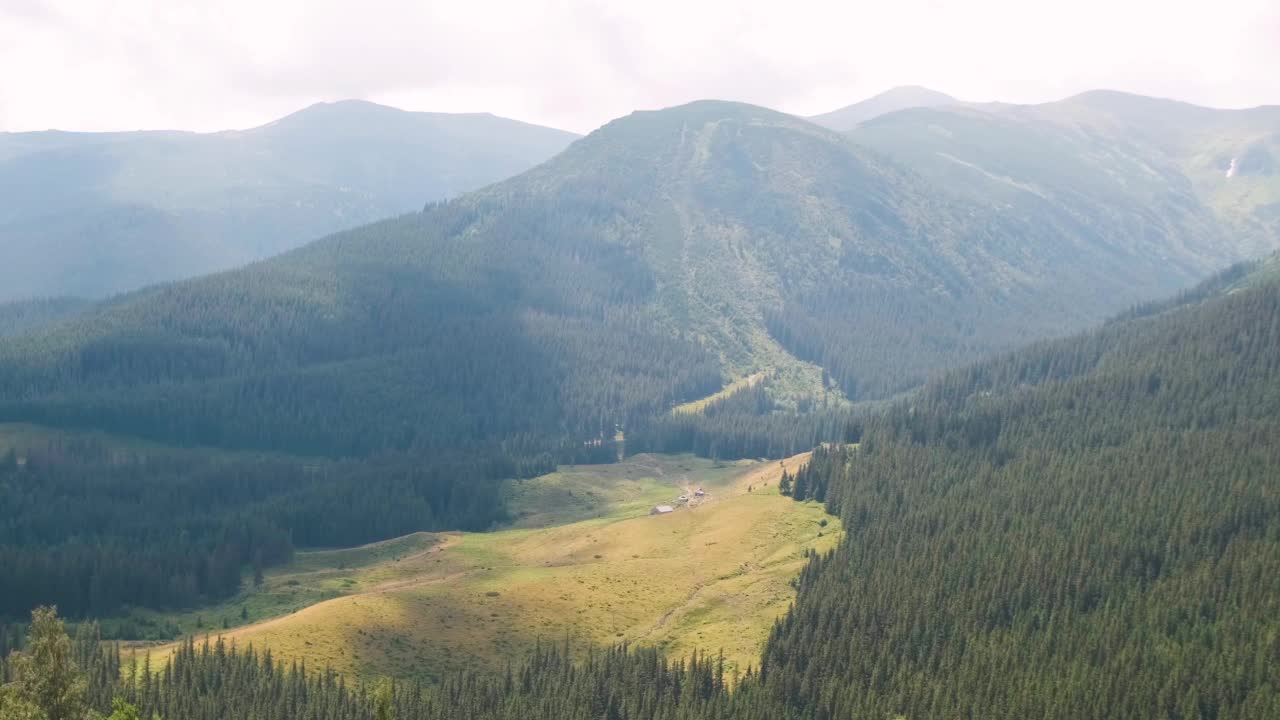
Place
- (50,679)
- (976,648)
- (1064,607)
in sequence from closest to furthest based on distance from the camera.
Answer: (50,679)
(976,648)
(1064,607)

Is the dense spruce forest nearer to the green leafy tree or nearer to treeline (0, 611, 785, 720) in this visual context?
treeline (0, 611, 785, 720)

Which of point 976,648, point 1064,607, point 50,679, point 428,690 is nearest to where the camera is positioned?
point 50,679

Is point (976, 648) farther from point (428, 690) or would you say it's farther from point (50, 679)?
point (50, 679)

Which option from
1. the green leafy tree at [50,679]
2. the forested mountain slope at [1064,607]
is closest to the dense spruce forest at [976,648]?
the forested mountain slope at [1064,607]

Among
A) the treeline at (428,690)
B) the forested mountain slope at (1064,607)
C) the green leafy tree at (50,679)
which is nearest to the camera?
the green leafy tree at (50,679)

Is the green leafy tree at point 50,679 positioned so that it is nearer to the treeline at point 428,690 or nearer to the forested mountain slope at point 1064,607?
the treeline at point 428,690

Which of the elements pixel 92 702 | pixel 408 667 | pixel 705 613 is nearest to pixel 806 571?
pixel 705 613

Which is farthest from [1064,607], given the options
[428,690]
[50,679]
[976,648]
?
[50,679]

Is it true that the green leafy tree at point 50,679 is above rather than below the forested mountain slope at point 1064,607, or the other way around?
above

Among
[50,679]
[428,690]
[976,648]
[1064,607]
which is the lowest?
[428,690]

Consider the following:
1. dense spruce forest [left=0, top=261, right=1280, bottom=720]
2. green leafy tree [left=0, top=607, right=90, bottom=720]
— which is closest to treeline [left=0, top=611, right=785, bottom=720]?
dense spruce forest [left=0, top=261, right=1280, bottom=720]

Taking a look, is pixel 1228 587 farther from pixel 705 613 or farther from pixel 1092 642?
pixel 705 613

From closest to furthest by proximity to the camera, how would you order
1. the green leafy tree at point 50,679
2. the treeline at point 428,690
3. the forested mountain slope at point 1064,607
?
1. the green leafy tree at point 50,679
2. the forested mountain slope at point 1064,607
3. the treeline at point 428,690
